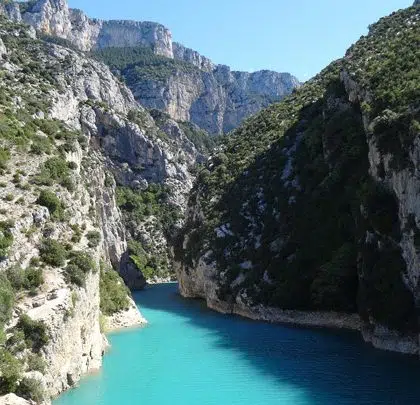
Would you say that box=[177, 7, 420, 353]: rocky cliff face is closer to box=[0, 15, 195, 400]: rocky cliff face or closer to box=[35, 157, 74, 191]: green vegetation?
box=[0, 15, 195, 400]: rocky cliff face

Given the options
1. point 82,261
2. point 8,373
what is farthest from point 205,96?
point 8,373

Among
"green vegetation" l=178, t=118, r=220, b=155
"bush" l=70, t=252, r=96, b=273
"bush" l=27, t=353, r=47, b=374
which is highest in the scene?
"green vegetation" l=178, t=118, r=220, b=155

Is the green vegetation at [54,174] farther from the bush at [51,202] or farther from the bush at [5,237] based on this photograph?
the bush at [5,237]

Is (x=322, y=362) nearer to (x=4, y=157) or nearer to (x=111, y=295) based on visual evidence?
(x=111, y=295)

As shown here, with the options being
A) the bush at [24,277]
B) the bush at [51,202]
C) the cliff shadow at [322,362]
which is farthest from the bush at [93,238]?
the cliff shadow at [322,362]

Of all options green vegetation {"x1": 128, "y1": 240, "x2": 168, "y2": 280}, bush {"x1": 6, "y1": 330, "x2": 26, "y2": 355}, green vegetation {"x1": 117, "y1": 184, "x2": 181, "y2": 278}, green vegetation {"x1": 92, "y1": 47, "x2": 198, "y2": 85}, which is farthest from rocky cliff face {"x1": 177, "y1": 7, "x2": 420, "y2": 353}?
green vegetation {"x1": 92, "y1": 47, "x2": 198, "y2": 85}
